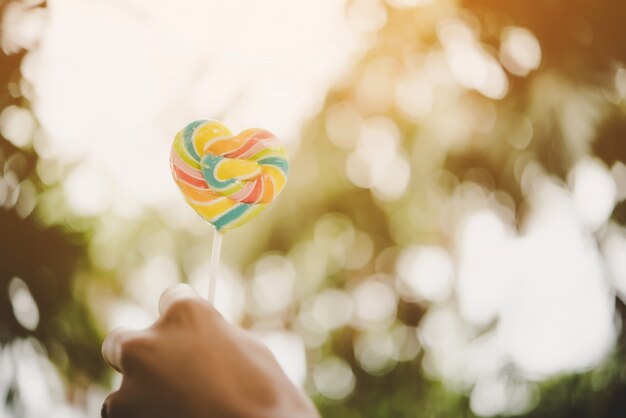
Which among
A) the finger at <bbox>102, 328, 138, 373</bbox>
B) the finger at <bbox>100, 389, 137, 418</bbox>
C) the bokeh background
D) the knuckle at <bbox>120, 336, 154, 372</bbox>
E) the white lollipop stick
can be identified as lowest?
the bokeh background

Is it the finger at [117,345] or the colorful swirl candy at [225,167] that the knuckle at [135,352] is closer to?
the finger at [117,345]

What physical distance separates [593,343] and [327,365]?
691mm

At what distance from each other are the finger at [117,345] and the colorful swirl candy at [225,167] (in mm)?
274

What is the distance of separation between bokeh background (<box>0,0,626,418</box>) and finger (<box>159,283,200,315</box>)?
45.2 inches

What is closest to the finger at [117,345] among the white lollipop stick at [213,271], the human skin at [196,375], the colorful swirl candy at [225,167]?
the human skin at [196,375]

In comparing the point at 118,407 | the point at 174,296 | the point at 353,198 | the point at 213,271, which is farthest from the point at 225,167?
the point at 353,198

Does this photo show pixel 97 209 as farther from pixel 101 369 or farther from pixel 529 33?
pixel 529 33

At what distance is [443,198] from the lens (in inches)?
82.3

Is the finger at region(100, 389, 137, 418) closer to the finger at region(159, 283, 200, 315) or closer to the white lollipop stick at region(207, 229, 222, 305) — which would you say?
the finger at region(159, 283, 200, 315)

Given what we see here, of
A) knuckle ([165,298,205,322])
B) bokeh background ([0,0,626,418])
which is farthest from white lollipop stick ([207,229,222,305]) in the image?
bokeh background ([0,0,626,418])

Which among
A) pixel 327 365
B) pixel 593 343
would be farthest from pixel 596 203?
pixel 327 365

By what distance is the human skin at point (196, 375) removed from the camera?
2.48 ft

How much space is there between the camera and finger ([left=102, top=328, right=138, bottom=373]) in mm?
801

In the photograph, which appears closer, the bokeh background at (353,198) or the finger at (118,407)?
the finger at (118,407)
